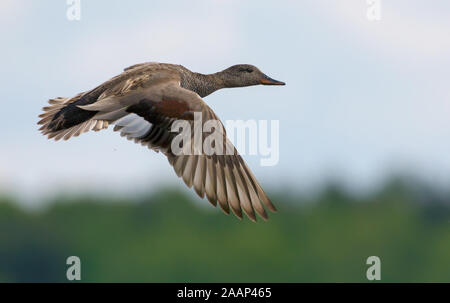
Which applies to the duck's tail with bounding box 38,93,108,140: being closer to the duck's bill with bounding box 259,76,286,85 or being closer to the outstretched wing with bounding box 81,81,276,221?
the outstretched wing with bounding box 81,81,276,221

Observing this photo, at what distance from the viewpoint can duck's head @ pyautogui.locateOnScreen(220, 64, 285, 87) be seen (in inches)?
466

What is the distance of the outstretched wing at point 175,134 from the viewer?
9.34 meters

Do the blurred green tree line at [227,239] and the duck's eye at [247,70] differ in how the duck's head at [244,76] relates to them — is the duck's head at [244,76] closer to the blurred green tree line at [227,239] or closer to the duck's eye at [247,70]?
the duck's eye at [247,70]

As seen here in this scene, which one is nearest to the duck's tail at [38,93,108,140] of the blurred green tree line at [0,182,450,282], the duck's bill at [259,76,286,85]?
the duck's bill at [259,76,286,85]

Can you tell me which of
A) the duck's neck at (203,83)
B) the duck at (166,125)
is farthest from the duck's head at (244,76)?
the duck at (166,125)

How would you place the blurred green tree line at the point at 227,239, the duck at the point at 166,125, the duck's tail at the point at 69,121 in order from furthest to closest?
the blurred green tree line at the point at 227,239 → the duck's tail at the point at 69,121 → the duck at the point at 166,125

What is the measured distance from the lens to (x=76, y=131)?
10.2 m

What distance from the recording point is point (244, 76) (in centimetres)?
1191

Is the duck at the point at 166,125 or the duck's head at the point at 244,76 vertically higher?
the duck's head at the point at 244,76

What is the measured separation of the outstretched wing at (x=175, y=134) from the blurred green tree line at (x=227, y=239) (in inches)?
1683

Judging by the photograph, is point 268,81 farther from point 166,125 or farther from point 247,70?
point 166,125

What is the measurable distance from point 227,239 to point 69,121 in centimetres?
4699

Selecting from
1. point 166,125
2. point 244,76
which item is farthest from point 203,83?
point 166,125

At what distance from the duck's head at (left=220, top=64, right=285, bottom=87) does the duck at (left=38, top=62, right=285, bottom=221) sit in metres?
1.54
